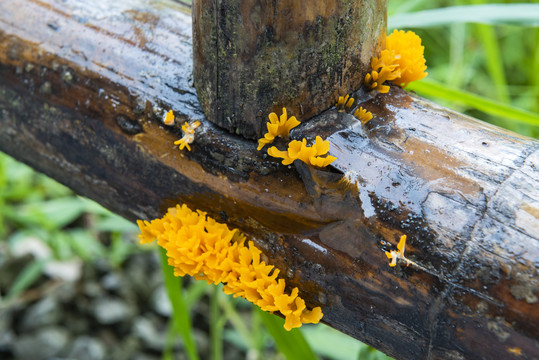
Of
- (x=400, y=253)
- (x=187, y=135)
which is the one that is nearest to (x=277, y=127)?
(x=187, y=135)

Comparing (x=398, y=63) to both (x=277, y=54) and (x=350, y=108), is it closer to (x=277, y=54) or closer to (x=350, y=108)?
(x=350, y=108)

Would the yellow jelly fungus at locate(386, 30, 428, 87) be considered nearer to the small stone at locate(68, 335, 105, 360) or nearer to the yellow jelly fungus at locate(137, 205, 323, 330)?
the yellow jelly fungus at locate(137, 205, 323, 330)

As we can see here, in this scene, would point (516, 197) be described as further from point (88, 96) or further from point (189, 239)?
point (88, 96)

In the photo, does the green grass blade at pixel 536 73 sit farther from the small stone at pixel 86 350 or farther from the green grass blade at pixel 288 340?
the small stone at pixel 86 350

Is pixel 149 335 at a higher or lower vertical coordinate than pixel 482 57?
lower

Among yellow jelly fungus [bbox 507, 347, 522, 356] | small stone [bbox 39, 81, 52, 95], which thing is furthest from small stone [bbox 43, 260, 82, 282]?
yellow jelly fungus [bbox 507, 347, 522, 356]
